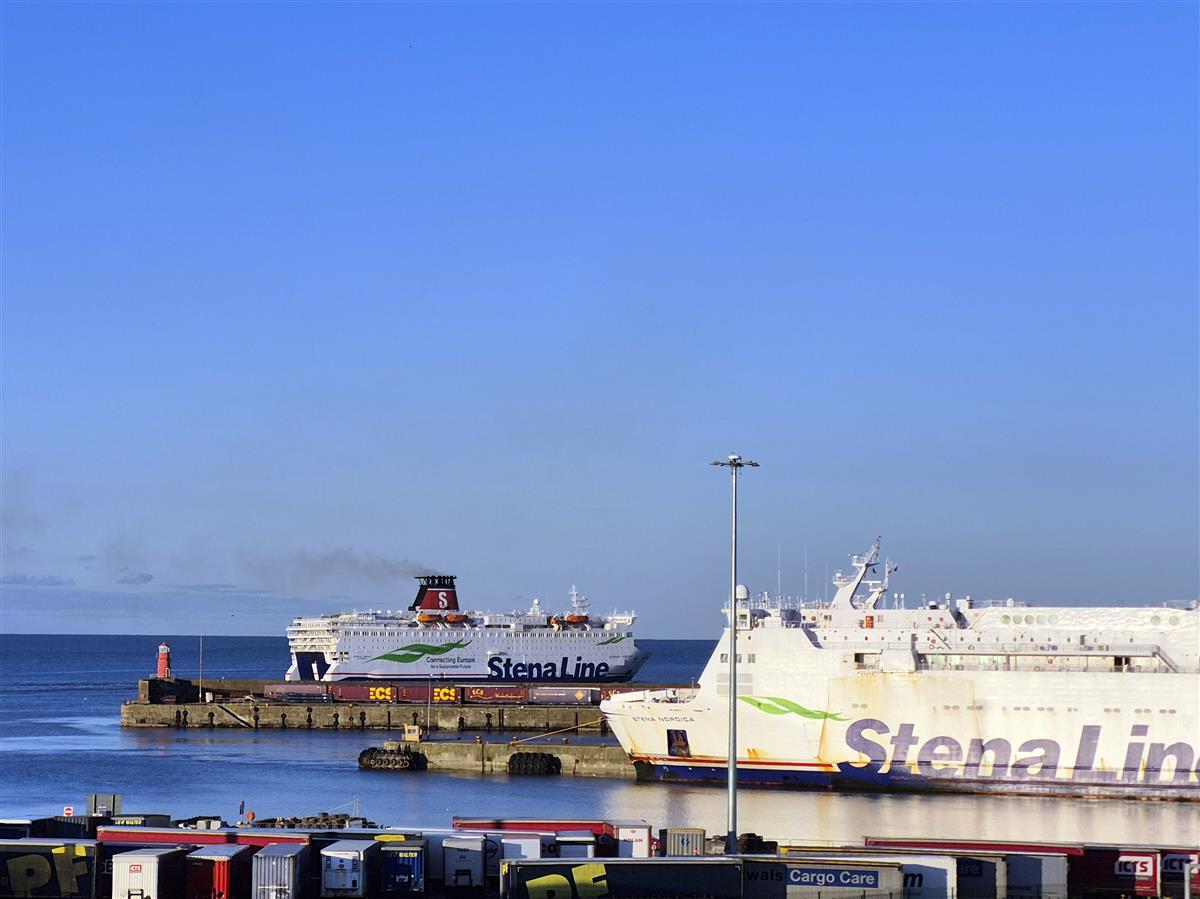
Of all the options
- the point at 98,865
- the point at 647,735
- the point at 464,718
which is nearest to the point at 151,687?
the point at 464,718

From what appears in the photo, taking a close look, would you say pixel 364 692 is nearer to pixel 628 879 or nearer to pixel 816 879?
pixel 628 879

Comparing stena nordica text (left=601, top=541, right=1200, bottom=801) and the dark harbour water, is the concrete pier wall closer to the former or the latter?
the dark harbour water

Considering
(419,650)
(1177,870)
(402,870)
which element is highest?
(419,650)

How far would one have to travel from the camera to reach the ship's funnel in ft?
276

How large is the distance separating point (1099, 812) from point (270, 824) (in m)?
21.2

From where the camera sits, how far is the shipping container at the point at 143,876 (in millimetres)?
22375

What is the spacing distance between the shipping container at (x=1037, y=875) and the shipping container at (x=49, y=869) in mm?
15035

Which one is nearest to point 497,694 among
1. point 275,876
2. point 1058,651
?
point 1058,651

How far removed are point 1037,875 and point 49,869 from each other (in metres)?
16.2

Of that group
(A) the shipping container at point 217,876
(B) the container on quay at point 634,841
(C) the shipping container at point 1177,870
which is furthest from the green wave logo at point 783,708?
(A) the shipping container at point 217,876

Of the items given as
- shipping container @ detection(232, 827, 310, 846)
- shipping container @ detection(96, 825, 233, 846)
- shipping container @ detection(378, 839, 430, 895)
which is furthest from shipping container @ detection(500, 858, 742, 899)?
shipping container @ detection(96, 825, 233, 846)

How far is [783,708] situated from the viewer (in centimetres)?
4169

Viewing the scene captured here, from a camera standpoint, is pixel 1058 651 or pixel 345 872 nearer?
pixel 345 872

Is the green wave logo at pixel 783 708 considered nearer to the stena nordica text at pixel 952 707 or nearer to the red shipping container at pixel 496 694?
the stena nordica text at pixel 952 707
